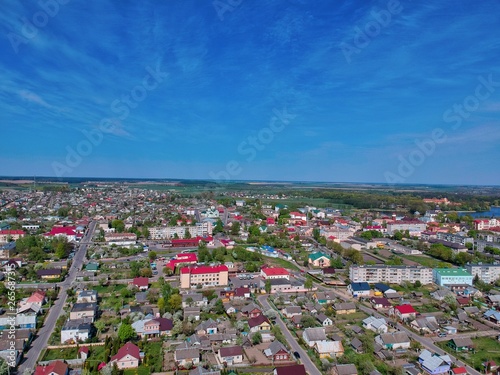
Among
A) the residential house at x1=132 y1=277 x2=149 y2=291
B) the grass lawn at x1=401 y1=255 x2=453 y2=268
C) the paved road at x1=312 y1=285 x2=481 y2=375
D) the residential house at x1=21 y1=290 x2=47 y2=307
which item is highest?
the residential house at x1=21 y1=290 x2=47 y2=307

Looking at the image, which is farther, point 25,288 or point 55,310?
point 25,288

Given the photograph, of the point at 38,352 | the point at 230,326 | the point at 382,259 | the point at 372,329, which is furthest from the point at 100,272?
the point at 382,259

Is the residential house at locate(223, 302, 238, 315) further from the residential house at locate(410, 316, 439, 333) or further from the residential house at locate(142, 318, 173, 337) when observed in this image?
the residential house at locate(410, 316, 439, 333)

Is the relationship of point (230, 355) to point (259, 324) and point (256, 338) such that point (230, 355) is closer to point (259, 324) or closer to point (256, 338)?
point (256, 338)

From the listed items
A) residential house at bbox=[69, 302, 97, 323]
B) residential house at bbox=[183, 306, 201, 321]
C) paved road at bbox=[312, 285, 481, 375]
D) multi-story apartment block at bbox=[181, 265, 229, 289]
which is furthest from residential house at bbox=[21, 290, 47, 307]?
paved road at bbox=[312, 285, 481, 375]

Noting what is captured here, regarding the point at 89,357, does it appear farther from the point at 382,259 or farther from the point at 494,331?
the point at 382,259

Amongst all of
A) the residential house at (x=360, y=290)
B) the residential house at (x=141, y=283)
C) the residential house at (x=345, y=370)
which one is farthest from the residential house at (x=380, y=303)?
the residential house at (x=141, y=283)

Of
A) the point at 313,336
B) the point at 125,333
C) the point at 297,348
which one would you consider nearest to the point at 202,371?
the point at 125,333
